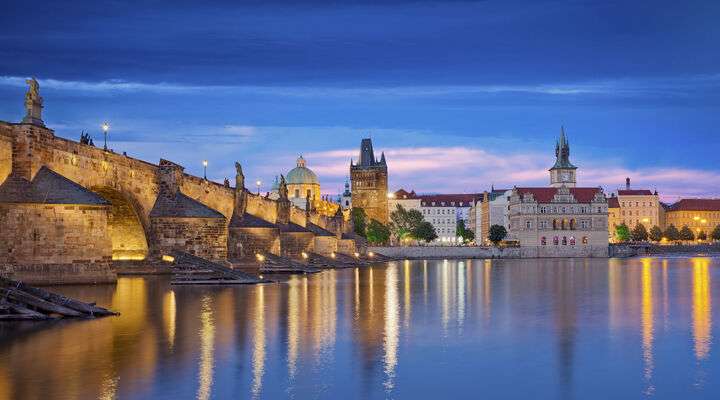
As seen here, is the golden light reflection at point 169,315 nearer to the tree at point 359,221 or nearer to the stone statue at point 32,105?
the stone statue at point 32,105

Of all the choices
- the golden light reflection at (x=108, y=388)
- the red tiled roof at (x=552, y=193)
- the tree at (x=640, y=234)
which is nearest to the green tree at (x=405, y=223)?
the red tiled roof at (x=552, y=193)

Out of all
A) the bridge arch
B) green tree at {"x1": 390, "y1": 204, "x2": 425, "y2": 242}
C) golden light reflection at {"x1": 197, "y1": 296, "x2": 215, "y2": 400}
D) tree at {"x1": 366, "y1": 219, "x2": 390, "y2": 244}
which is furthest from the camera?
green tree at {"x1": 390, "y1": 204, "x2": 425, "y2": 242}

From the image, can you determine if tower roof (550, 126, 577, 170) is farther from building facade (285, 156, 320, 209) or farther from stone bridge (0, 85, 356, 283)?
stone bridge (0, 85, 356, 283)

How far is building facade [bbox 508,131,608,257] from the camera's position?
493ft

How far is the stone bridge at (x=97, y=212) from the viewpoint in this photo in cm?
3391

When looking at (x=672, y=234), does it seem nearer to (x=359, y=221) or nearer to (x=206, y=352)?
(x=359, y=221)

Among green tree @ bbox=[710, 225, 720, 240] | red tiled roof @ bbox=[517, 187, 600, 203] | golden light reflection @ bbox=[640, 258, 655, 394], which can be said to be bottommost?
golden light reflection @ bbox=[640, 258, 655, 394]

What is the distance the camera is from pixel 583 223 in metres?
153

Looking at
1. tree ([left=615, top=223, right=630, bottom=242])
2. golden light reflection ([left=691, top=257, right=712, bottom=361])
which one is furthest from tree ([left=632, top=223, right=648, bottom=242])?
golden light reflection ([left=691, top=257, right=712, bottom=361])

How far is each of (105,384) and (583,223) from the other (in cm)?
14476

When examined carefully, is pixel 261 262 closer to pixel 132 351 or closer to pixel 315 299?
pixel 315 299

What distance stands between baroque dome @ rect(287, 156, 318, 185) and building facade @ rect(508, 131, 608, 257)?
4558cm

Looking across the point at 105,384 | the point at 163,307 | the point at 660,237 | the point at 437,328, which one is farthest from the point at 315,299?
the point at 660,237

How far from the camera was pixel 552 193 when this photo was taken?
155750 millimetres
